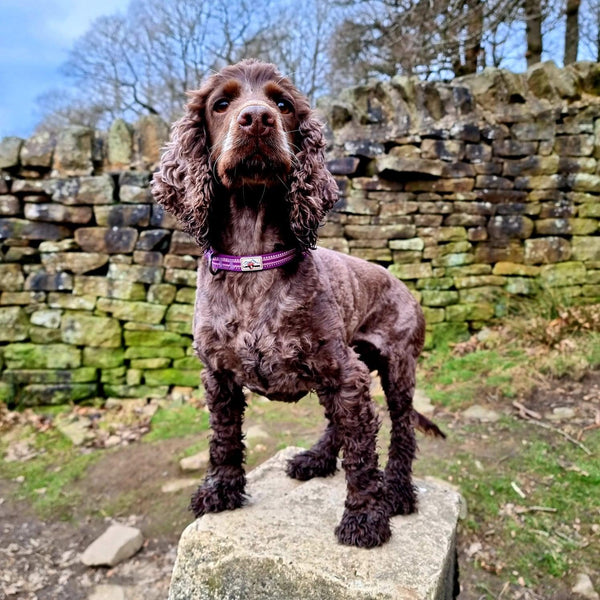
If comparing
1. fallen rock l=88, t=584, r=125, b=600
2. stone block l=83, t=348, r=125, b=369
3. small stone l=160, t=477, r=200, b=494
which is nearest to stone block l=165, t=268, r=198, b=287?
stone block l=83, t=348, r=125, b=369

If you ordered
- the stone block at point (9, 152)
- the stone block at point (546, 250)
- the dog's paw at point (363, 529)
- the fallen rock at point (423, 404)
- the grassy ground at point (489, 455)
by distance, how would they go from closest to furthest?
the dog's paw at point (363, 529) < the grassy ground at point (489, 455) < the fallen rock at point (423, 404) < the stone block at point (9, 152) < the stone block at point (546, 250)

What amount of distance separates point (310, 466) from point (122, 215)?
144 inches

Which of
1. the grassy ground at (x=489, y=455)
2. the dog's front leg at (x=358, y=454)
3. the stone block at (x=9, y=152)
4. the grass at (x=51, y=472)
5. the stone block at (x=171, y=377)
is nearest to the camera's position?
the dog's front leg at (x=358, y=454)

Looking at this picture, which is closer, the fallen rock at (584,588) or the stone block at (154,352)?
the fallen rock at (584,588)

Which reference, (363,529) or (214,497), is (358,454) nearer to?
(363,529)

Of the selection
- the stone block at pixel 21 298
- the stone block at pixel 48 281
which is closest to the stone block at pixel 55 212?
the stone block at pixel 48 281

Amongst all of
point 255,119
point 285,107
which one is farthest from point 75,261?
point 255,119

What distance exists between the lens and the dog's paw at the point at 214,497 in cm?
232

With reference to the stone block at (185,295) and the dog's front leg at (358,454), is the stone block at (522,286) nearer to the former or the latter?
the stone block at (185,295)

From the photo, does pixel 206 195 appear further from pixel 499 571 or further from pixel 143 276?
pixel 143 276

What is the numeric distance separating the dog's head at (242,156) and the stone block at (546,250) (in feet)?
16.2

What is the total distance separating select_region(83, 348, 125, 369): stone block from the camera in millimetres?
5477

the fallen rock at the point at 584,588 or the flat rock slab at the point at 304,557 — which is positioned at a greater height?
the flat rock slab at the point at 304,557

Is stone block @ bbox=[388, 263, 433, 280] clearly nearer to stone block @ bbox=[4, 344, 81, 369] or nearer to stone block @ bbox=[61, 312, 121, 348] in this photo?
stone block @ bbox=[61, 312, 121, 348]
